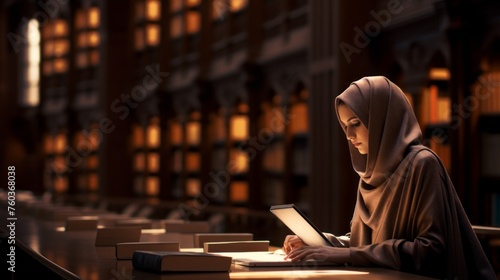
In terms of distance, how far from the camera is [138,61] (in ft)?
63.5

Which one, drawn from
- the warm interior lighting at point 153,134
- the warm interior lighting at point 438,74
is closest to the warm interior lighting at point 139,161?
the warm interior lighting at point 153,134

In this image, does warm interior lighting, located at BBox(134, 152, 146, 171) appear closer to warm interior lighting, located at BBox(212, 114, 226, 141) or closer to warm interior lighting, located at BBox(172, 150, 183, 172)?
warm interior lighting, located at BBox(172, 150, 183, 172)

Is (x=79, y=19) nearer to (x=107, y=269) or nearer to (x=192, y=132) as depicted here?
(x=192, y=132)

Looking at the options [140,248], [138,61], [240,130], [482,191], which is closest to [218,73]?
[240,130]

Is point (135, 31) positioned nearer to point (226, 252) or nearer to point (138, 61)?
point (138, 61)

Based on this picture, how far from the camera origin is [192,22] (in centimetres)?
1650

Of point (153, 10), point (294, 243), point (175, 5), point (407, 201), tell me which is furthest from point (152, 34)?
point (407, 201)

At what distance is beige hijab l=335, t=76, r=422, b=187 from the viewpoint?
2.97 metres

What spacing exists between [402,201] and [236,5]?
1145 cm

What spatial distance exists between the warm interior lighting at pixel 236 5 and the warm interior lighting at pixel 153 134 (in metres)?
4.65

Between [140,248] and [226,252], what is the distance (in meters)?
0.37

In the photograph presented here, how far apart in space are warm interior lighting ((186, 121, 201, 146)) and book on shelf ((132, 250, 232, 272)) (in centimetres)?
1365

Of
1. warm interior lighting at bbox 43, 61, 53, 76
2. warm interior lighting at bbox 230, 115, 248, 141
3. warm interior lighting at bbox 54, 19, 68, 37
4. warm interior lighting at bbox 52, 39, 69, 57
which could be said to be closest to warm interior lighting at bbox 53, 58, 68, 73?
warm interior lighting at bbox 52, 39, 69, 57

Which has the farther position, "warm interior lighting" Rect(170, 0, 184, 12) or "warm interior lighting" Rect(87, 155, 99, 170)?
"warm interior lighting" Rect(87, 155, 99, 170)
